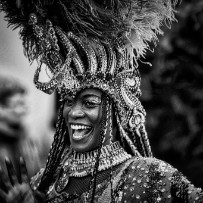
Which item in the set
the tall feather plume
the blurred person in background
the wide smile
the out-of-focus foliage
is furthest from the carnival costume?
the blurred person in background

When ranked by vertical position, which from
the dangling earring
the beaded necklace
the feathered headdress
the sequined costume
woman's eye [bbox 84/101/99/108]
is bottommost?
the sequined costume

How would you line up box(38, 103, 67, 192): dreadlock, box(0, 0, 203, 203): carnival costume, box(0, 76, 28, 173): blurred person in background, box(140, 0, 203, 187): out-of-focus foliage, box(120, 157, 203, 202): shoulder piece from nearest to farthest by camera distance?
box(120, 157, 203, 202): shoulder piece
box(0, 0, 203, 203): carnival costume
box(38, 103, 67, 192): dreadlock
box(140, 0, 203, 187): out-of-focus foliage
box(0, 76, 28, 173): blurred person in background

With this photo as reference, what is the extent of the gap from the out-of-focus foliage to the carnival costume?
0.78 metres

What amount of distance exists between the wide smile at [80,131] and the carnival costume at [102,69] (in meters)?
0.11

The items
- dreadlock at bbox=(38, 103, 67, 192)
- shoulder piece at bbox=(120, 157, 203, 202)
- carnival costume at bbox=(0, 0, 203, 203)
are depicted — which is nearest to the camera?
shoulder piece at bbox=(120, 157, 203, 202)

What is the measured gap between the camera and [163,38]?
14.5 feet

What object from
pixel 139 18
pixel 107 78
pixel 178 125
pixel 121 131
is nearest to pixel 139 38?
pixel 139 18

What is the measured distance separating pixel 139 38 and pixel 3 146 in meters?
1.76

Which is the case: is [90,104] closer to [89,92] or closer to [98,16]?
[89,92]

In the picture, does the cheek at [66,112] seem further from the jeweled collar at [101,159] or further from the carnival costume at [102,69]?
the jeweled collar at [101,159]

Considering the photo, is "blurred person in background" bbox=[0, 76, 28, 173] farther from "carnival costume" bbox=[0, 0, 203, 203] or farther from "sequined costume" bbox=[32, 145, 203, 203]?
"sequined costume" bbox=[32, 145, 203, 203]

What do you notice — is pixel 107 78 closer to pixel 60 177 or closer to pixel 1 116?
pixel 60 177

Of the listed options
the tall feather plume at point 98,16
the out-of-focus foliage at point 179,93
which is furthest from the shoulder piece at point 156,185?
the out-of-focus foliage at point 179,93

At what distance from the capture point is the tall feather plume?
10.9ft
